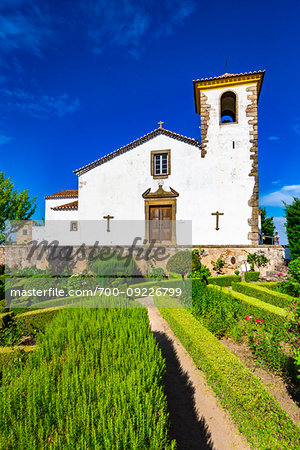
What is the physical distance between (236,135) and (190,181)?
423 centimetres

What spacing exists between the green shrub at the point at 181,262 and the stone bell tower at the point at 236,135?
4.55m

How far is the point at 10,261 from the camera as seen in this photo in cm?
1552

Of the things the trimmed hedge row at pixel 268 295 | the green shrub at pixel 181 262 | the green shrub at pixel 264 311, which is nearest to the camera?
the green shrub at pixel 264 311

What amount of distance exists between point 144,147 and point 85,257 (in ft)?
28.5

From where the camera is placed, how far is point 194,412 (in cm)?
383

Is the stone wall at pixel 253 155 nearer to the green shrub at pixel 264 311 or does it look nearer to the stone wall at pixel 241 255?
the stone wall at pixel 241 255

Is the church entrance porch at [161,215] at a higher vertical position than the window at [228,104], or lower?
lower

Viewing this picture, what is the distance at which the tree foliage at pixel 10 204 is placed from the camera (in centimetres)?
2439

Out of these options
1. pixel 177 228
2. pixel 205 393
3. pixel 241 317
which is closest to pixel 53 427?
pixel 205 393

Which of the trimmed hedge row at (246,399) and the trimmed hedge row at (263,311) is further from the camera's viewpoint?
the trimmed hedge row at (263,311)

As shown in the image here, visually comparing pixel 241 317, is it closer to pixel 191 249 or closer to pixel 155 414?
pixel 155 414

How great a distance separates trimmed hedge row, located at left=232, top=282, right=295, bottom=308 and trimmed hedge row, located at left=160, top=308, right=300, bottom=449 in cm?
326

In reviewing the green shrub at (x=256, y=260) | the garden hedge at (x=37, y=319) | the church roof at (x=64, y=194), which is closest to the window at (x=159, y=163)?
the green shrub at (x=256, y=260)

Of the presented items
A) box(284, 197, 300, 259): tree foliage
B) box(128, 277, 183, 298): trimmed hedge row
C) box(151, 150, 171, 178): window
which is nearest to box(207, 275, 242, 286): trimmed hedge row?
box(128, 277, 183, 298): trimmed hedge row
